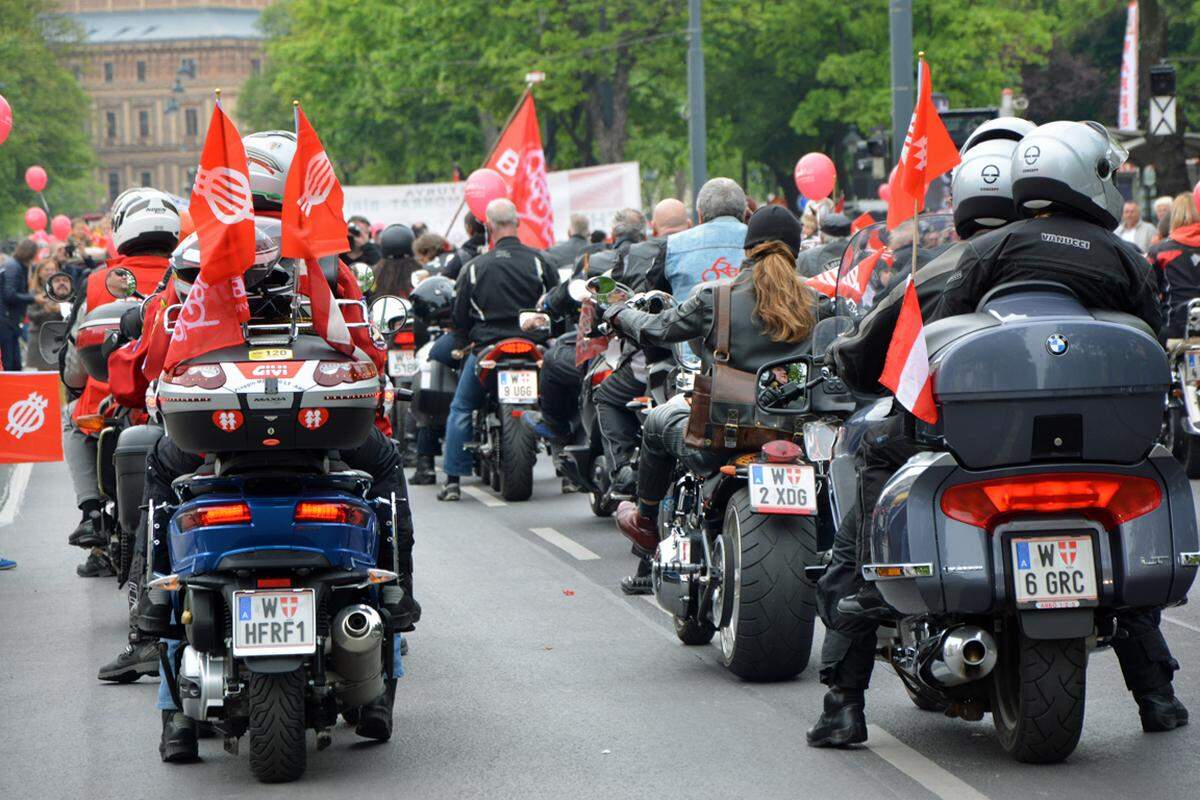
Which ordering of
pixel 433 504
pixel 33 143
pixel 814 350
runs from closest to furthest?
1. pixel 814 350
2. pixel 433 504
3. pixel 33 143

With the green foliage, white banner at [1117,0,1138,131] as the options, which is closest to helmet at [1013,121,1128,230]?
white banner at [1117,0,1138,131]

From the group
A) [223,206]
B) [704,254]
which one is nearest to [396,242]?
[704,254]

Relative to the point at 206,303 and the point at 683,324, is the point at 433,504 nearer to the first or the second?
the point at 683,324

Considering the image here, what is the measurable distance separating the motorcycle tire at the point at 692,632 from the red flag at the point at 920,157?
1.94 meters

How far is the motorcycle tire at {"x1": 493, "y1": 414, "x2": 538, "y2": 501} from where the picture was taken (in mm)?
14438

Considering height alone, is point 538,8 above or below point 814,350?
above

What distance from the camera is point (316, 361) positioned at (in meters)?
6.23

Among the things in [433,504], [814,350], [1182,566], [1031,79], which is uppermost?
[1031,79]

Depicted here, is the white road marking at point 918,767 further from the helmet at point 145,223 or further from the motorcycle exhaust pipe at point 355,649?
the helmet at point 145,223

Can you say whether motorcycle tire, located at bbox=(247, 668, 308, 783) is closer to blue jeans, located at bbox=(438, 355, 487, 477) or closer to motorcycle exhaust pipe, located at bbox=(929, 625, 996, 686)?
motorcycle exhaust pipe, located at bbox=(929, 625, 996, 686)

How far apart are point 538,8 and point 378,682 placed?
42249 mm

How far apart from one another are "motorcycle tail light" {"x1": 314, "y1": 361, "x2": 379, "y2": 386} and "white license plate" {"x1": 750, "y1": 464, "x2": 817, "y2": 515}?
69.4 inches

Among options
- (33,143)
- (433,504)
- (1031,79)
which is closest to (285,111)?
(33,143)

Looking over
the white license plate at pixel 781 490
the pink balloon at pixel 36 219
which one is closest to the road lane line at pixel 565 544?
the white license plate at pixel 781 490
